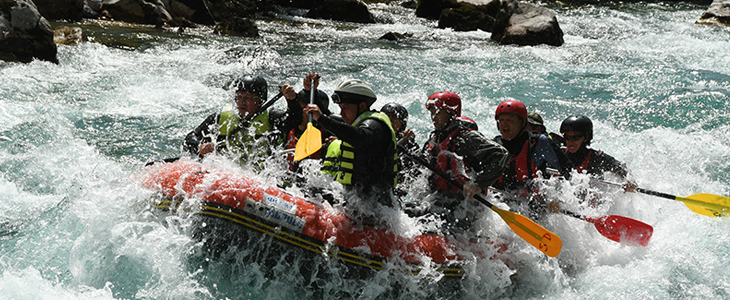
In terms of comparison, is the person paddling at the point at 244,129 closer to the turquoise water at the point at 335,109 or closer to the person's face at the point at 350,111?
the turquoise water at the point at 335,109

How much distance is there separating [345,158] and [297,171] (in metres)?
1.15

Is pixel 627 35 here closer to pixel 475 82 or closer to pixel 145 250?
pixel 475 82

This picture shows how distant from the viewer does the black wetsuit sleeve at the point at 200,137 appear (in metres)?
5.40

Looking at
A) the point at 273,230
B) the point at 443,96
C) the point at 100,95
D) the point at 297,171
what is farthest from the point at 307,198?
the point at 100,95

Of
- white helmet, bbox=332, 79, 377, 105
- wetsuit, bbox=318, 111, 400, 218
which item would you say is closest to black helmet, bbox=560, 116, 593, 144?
wetsuit, bbox=318, 111, 400, 218

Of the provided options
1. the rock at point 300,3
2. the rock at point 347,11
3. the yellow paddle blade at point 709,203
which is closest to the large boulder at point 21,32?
the yellow paddle blade at point 709,203

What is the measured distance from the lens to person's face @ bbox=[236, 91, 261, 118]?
538cm

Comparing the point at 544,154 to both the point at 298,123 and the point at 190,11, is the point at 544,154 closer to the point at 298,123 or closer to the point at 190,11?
the point at 298,123

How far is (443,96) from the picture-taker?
4719 millimetres

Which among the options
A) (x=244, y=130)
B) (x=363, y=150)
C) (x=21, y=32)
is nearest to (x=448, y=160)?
(x=363, y=150)

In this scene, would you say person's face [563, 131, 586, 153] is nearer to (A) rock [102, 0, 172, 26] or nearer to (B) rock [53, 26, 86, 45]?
(B) rock [53, 26, 86, 45]

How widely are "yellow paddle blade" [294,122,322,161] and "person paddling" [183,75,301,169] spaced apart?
3.32ft

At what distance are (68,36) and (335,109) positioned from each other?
21.0 ft

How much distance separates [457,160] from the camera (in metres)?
4.80
